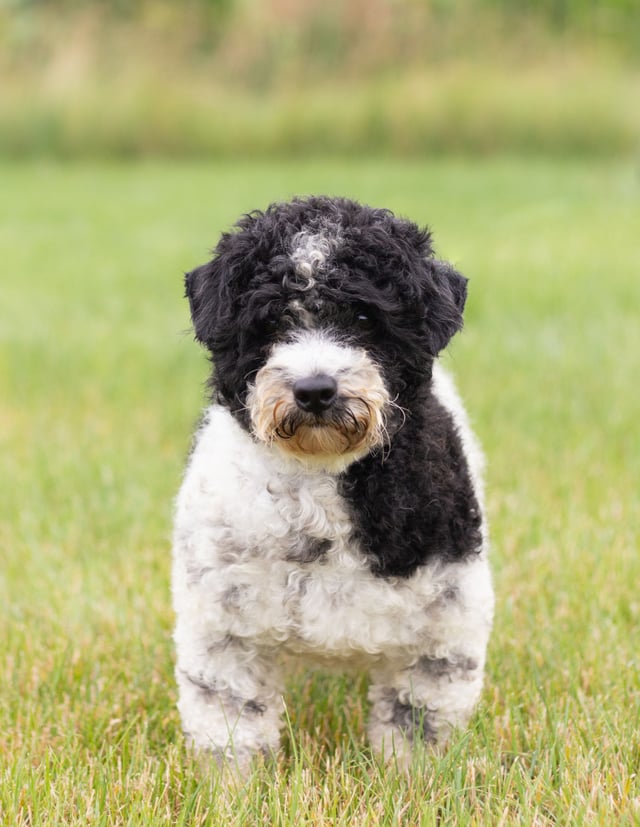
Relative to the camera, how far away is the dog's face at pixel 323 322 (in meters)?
2.88

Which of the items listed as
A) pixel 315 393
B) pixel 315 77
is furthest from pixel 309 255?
pixel 315 77

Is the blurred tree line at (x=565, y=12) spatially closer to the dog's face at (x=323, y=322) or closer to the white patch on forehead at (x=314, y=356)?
the dog's face at (x=323, y=322)

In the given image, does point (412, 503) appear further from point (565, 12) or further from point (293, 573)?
point (565, 12)

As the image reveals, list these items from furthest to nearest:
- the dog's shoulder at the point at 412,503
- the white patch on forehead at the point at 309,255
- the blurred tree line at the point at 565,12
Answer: the blurred tree line at the point at 565,12
the dog's shoulder at the point at 412,503
the white patch on forehead at the point at 309,255

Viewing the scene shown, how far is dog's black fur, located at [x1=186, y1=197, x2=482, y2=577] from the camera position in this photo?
3010 millimetres

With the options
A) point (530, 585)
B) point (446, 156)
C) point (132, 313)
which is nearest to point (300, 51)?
point (446, 156)

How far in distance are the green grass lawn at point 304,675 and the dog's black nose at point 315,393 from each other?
0.97 m

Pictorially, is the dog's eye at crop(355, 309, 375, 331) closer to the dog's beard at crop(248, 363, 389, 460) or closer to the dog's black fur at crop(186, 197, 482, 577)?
the dog's black fur at crop(186, 197, 482, 577)

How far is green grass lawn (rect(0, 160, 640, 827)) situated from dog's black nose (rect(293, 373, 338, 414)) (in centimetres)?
97

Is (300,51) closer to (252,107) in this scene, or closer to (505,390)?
(252,107)

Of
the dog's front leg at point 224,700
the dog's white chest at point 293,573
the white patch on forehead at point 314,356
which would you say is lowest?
the dog's front leg at point 224,700

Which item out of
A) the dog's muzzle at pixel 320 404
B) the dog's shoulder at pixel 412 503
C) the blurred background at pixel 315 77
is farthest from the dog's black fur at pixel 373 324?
the blurred background at pixel 315 77

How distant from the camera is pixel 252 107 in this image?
2559cm

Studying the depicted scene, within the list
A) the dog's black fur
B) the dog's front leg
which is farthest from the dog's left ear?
the dog's front leg
